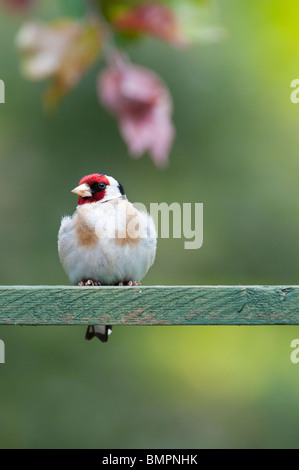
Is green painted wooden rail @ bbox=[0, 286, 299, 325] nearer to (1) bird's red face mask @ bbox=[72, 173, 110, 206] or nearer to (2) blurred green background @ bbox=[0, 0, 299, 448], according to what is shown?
(1) bird's red face mask @ bbox=[72, 173, 110, 206]

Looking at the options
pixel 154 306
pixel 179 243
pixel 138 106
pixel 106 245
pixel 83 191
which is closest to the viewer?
pixel 138 106

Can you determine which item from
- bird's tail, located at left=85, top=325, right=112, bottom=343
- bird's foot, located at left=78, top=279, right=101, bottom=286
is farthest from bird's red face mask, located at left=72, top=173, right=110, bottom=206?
bird's tail, located at left=85, top=325, right=112, bottom=343

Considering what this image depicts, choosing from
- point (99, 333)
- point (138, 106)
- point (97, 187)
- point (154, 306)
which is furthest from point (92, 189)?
point (138, 106)

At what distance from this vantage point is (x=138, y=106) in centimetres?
110

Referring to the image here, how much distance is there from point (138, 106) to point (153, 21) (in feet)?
0.35

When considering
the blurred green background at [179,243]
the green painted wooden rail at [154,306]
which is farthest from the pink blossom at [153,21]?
the blurred green background at [179,243]

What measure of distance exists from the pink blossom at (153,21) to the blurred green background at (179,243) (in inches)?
166

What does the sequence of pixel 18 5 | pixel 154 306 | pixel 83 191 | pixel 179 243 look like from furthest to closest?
pixel 179 243 < pixel 83 191 < pixel 154 306 < pixel 18 5

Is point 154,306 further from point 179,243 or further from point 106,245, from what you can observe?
point 179,243

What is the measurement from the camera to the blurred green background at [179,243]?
555cm

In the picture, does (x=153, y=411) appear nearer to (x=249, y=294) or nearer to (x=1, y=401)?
(x=1, y=401)

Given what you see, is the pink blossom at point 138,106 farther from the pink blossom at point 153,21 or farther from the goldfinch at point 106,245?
the goldfinch at point 106,245
